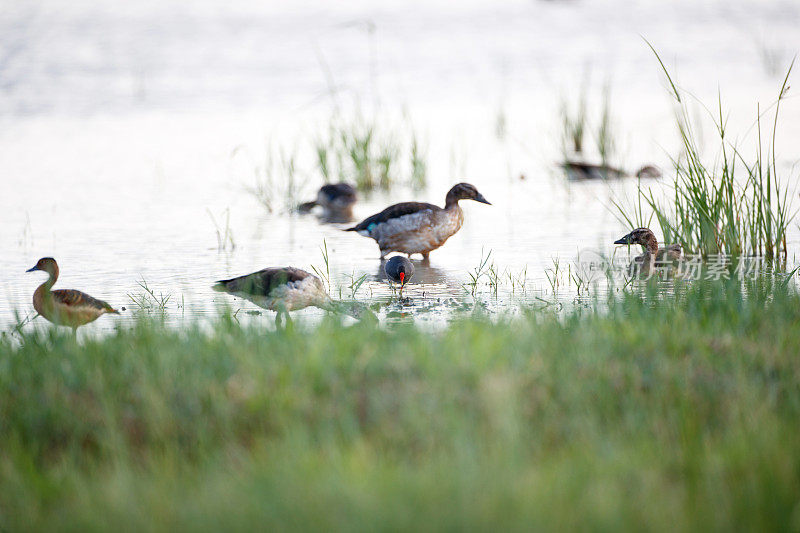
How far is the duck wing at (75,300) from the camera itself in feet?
22.3

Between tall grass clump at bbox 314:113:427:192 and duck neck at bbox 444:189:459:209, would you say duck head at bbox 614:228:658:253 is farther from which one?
tall grass clump at bbox 314:113:427:192

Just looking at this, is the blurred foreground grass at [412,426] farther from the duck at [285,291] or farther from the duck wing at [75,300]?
the duck at [285,291]

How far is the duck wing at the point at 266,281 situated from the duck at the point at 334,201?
5.48 meters

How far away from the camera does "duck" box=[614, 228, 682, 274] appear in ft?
26.5

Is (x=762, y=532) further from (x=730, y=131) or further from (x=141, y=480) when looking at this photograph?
(x=730, y=131)

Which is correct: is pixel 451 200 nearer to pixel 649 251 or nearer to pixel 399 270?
pixel 399 270

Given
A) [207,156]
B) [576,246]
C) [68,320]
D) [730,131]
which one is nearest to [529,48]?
[730,131]

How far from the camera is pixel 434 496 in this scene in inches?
127

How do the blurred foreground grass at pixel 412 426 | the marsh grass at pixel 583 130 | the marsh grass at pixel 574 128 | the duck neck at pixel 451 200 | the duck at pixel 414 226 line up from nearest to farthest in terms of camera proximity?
the blurred foreground grass at pixel 412 426 < the duck at pixel 414 226 < the duck neck at pixel 451 200 < the marsh grass at pixel 583 130 < the marsh grass at pixel 574 128

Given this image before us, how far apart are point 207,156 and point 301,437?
13.0 metres

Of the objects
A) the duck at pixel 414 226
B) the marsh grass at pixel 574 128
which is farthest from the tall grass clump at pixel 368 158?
the duck at pixel 414 226

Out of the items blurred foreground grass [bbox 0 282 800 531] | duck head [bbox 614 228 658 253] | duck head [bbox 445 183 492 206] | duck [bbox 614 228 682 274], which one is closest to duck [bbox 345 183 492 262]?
duck head [bbox 445 183 492 206]

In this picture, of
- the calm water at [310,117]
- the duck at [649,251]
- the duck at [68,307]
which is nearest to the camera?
the duck at [68,307]

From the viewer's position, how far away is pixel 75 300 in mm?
6840
